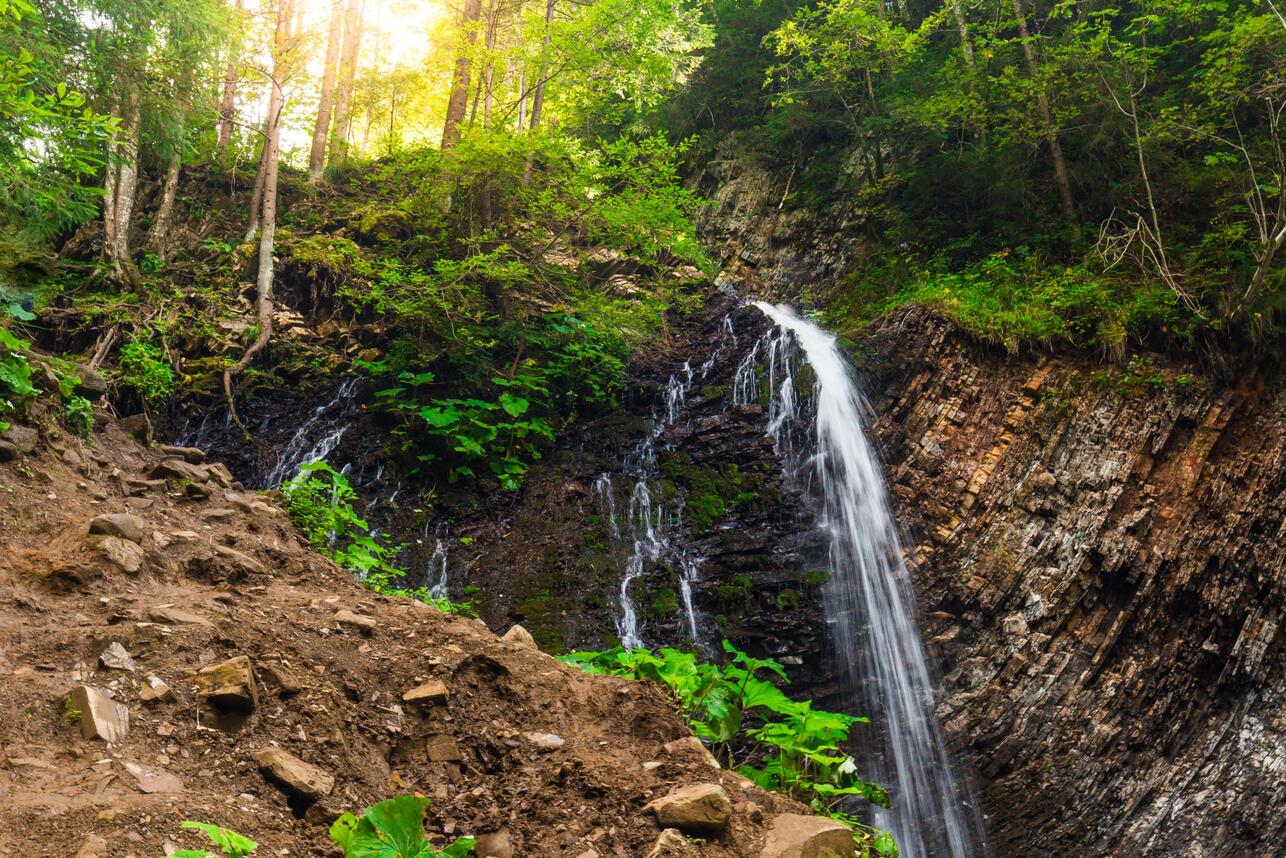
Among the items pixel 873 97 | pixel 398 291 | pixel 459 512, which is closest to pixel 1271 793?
pixel 459 512

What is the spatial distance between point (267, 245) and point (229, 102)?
190 inches

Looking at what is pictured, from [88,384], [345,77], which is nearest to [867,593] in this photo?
[88,384]

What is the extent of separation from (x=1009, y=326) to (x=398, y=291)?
8.78 m

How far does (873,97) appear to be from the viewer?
1464cm

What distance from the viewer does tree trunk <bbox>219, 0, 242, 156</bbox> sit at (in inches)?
528

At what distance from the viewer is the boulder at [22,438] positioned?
4375mm

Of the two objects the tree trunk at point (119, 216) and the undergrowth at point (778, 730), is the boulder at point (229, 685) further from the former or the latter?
the tree trunk at point (119, 216)

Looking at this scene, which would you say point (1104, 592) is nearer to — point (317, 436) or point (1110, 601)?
point (1110, 601)

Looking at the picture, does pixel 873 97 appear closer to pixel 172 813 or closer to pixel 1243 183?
pixel 1243 183

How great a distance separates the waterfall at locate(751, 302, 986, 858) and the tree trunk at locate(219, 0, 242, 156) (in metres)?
11.0

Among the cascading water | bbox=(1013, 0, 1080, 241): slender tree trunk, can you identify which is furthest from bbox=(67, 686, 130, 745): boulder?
bbox=(1013, 0, 1080, 241): slender tree trunk

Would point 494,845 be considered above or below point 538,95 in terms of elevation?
below

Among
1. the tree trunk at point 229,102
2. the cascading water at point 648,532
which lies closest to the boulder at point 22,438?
the cascading water at point 648,532

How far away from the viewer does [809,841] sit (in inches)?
107
